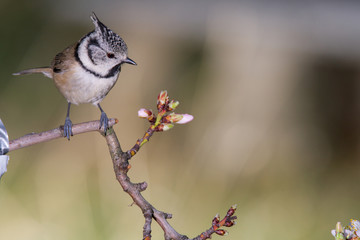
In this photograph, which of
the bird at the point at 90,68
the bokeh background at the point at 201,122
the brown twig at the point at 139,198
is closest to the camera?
the brown twig at the point at 139,198

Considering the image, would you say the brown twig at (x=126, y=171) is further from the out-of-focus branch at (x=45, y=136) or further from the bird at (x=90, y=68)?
the bird at (x=90, y=68)

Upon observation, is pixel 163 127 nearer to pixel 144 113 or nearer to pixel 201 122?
pixel 144 113

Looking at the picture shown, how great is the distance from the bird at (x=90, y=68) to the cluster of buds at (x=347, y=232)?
0.34 metres

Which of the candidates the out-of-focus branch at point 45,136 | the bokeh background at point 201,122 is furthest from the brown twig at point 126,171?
the bokeh background at point 201,122

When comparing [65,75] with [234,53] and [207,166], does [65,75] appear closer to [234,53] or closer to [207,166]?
[207,166]

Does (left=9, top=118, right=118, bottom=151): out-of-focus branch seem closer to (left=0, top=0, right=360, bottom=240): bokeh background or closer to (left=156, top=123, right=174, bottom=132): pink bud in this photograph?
(left=156, top=123, right=174, bottom=132): pink bud

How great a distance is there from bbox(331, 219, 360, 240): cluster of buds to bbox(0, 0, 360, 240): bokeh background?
4.05 ft

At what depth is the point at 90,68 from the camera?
89cm

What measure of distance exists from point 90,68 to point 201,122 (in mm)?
1155

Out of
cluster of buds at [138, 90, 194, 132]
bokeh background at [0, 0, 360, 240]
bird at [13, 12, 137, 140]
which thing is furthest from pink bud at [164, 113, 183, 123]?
bokeh background at [0, 0, 360, 240]

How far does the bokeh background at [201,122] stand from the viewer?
1858 mm

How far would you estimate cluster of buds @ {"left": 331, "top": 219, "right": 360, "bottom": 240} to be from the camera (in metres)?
0.55

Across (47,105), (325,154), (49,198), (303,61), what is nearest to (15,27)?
(47,105)

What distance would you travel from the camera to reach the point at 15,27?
6.65ft
